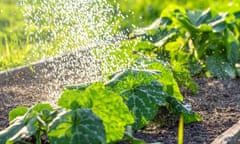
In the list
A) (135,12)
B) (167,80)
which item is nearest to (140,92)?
(167,80)

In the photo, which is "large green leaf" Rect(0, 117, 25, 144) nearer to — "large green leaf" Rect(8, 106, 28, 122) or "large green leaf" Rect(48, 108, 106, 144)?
"large green leaf" Rect(48, 108, 106, 144)

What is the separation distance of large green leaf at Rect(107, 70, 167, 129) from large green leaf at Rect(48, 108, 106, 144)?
0.53m

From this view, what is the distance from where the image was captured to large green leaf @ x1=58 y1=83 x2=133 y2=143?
3094 mm

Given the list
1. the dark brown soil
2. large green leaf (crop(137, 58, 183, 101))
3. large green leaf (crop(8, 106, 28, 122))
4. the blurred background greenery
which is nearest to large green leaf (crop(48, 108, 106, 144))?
large green leaf (crop(8, 106, 28, 122))

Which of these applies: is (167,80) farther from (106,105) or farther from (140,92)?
(106,105)

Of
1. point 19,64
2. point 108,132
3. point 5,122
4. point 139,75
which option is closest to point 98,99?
point 108,132

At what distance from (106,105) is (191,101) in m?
1.31

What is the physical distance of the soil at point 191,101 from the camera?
3604 millimetres

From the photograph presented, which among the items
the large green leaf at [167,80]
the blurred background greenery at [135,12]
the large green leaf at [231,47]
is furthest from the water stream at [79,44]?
the blurred background greenery at [135,12]

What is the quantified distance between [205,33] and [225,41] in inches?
5.6

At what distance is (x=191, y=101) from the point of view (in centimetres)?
434

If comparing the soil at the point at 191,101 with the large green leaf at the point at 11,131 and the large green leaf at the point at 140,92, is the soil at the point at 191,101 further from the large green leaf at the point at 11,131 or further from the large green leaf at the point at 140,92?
the large green leaf at the point at 11,131

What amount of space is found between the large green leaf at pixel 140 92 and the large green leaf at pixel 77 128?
0.53 metres

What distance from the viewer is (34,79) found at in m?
5.11
